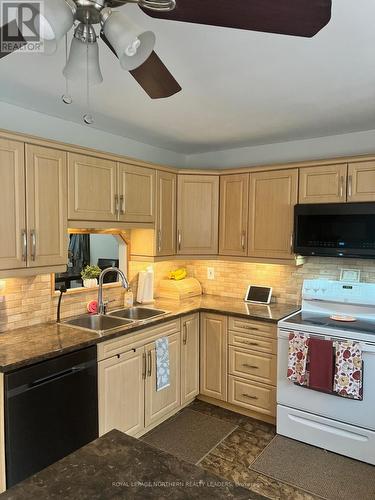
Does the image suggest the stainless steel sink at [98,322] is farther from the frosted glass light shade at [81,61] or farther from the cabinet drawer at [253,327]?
the frosted glass light shade at [81,61]

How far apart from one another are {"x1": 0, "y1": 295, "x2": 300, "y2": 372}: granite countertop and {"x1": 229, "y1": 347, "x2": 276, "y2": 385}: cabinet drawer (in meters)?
0.32

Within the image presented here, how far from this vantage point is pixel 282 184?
3248mm

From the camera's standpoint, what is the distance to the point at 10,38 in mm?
1156

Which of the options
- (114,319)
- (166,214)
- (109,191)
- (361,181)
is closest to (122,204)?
(109,191)

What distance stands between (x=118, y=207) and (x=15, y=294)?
3.18ft

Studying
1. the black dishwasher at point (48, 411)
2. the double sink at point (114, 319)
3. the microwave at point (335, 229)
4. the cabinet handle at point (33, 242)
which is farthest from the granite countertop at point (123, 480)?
the microwave at point (335, 229)

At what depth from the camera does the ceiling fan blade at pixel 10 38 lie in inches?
42.3

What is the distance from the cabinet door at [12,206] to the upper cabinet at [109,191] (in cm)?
36

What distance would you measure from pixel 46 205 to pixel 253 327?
1.86m

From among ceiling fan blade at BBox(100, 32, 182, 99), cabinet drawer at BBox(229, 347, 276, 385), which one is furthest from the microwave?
ceiling fan blade at BBox(100, 32, 182, 99)

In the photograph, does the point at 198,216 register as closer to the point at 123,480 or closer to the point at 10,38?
the point at 10,38

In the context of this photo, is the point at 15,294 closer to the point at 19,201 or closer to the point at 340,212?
the point at 19,201

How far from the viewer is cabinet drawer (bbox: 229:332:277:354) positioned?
9.82ft

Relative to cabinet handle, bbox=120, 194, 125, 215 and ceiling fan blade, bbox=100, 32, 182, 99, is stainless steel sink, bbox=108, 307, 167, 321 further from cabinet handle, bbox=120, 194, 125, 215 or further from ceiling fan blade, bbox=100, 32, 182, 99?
ceiling fan blade, bbox=100, 32, 182, 99
